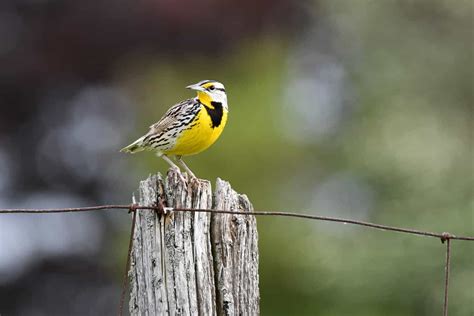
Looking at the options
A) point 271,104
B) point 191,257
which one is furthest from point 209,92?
point 271,104

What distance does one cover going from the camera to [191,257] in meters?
5.22

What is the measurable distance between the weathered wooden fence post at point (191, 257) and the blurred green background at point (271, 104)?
877 cm

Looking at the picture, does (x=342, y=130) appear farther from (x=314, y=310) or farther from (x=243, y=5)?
(x=314, y=310)

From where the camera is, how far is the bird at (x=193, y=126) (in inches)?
303

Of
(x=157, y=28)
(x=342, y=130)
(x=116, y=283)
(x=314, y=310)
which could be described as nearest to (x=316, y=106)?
(x=342, y=130)

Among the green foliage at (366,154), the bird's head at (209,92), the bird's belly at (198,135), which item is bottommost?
the bird's belly at (198,135)

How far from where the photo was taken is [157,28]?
18.7 m

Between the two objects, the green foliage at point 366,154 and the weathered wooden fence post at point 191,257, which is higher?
the green foliage at point 366,154

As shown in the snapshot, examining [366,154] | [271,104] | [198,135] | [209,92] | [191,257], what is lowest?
[191,257]

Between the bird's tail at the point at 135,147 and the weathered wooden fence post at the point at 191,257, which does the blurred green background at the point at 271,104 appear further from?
the weathered wooden fence post at the point at 191,257

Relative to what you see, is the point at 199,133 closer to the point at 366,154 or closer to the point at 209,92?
the point at 209,92

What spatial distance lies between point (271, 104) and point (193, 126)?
9.35 m

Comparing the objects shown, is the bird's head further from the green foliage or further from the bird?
the green foliage

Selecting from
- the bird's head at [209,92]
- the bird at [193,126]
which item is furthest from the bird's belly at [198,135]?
the bird's head at [209,92]
